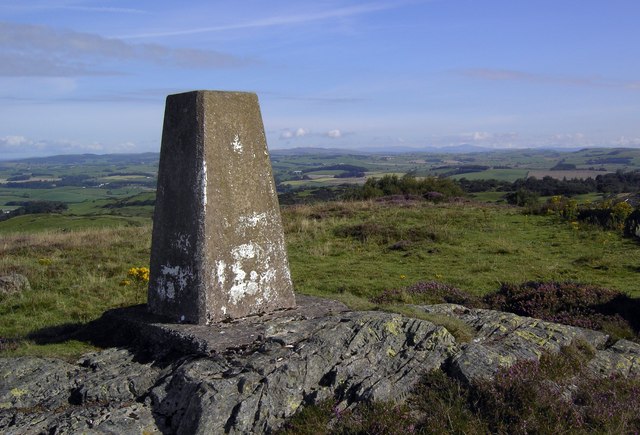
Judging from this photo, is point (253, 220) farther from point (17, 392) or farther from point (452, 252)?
point (452, 252)

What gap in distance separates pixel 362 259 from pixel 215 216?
1032 cm

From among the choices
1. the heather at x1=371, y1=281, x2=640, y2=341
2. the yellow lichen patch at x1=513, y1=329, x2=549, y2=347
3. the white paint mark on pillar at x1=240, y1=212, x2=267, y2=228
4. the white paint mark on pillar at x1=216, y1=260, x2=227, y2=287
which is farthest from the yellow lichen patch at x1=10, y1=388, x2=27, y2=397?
the yellow lichen patch at x1=513, y1=329, x2=549, y2=347

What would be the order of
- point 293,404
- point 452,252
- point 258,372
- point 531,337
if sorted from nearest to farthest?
point 293,404, point 258,372, point 531,337, point 452,252

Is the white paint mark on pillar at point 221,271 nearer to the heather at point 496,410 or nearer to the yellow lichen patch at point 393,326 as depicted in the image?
the yellow lichen patch at point 393,326

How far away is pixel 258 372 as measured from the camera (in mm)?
6160

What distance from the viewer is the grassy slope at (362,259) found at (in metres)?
11.9

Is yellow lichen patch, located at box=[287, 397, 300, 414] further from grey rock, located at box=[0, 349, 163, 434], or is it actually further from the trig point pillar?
the trig point pillar

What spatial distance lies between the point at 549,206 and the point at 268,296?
21017 millimetres

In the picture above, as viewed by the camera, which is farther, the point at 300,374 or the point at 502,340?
the point at 502,340

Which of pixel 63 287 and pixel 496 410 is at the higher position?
pixel 496 410

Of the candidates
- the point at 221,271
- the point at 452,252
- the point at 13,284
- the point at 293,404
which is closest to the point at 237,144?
the point at 221,271

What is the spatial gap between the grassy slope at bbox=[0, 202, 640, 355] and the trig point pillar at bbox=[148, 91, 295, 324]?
1.61 metres

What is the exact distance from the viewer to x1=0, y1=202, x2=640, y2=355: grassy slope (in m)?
11.9

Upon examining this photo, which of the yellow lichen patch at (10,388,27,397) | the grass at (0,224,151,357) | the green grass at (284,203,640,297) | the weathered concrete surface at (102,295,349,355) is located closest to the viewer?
the yellow lichen patch at (10,388,27,397)
